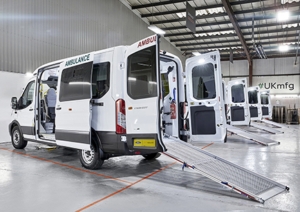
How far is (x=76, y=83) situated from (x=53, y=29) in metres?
6.23

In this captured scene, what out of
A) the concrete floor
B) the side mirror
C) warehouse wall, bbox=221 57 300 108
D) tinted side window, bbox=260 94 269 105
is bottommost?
the concrete floor

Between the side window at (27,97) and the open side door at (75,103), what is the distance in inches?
70.3

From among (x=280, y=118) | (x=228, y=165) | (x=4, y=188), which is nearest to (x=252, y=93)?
(x=280, y=118)

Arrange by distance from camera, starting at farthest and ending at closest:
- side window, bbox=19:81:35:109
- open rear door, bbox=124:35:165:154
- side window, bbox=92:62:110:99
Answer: side window, bbox=19:81:35:109
side window, bbox=92:62:110:99
open rear door, bbox=124:35:165:154

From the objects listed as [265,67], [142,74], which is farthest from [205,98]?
[265,67]

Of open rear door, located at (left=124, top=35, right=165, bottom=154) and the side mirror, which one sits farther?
the side mirror

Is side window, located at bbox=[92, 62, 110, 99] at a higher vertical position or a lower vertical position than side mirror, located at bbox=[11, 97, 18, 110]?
higher

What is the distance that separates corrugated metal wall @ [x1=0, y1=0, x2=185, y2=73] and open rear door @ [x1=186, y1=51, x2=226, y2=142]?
5866mm

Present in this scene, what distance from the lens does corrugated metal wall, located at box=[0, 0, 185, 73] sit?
8.50 m

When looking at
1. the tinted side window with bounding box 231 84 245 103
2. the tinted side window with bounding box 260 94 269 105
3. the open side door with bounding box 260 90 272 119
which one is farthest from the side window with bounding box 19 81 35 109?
the tinted side window with bounding box 260 94 269 105

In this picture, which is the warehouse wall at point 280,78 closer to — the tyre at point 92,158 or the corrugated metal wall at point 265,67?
the corrugated metal wall at point 265,67

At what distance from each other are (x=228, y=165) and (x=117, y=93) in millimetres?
2136

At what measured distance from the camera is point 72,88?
15.9 feet

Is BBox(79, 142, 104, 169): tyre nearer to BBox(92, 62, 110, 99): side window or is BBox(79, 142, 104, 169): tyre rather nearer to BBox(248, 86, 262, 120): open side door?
BBox(92, 62, 110, 99): side window
